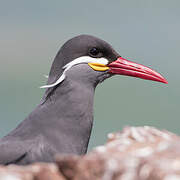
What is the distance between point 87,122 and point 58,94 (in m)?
0.85

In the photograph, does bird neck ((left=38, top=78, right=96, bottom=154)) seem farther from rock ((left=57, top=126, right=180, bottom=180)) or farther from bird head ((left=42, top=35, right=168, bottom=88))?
rock ((left=57, top=126, right=180, bottom=180))

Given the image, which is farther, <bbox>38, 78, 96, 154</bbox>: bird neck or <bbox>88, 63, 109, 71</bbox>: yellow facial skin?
<bbox>88, 63, 109, 71</bbox>: yellow facial skin

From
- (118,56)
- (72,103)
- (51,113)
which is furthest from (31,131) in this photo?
(118,56)

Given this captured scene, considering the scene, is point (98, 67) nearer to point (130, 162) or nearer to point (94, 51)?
point (94, 51)

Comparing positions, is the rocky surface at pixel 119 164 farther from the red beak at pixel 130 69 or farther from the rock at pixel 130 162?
the red beak at pixel 130 69

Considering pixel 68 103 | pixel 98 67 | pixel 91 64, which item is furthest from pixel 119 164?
pixel 98 67

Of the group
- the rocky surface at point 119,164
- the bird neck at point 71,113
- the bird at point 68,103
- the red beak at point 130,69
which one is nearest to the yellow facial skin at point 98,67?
the bird at point 68,103

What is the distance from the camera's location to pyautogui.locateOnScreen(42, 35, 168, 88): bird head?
852 cm

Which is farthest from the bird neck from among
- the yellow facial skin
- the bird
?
the yellow facial skin

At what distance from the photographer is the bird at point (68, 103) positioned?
7430mm

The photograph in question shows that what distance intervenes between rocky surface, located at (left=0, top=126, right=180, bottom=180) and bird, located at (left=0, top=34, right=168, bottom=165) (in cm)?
380

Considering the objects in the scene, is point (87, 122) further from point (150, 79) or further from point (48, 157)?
point (150, 79)

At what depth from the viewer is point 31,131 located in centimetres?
767

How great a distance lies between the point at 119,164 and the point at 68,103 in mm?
5011
